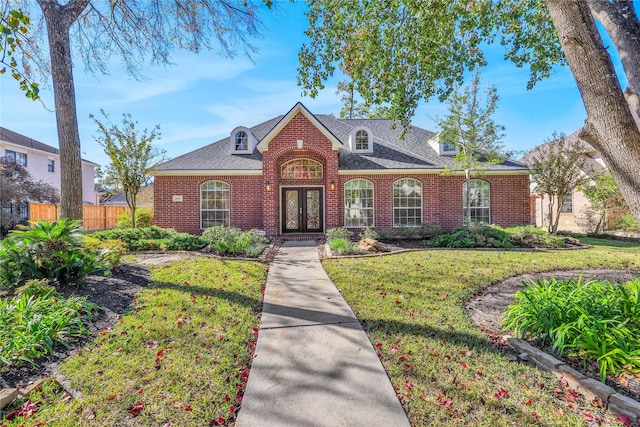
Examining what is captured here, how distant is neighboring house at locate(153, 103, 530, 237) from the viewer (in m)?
13.9

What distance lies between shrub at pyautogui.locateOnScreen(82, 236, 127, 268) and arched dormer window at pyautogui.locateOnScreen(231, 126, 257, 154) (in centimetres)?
935

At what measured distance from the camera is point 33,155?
2509 centimetres

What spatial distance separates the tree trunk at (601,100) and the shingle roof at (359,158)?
10188mm

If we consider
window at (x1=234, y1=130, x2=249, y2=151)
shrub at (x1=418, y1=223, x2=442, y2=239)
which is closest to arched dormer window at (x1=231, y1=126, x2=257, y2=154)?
window at (x1=234, y1=130, x2=249, y2=151)

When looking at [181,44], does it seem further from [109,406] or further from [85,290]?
[109,406]

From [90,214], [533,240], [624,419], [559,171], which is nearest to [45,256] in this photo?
[624,419]

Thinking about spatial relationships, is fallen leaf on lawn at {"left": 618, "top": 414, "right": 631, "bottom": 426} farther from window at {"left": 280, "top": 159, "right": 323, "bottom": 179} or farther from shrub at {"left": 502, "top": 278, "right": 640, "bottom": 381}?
window at {"left": 280, "top": 159, "right": 323, "bottom": 179}

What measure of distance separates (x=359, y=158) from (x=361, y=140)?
3.98ft

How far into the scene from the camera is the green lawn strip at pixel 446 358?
2.48 meters

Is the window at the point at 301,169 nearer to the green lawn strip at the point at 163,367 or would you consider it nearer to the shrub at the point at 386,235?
the shrub at the point at 386,235

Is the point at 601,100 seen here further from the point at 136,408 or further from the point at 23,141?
the point at 23,141

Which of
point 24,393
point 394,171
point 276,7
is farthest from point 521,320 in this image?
point 394,171

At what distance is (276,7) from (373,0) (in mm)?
2074

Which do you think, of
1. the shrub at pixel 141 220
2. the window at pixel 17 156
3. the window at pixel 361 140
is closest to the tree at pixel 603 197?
the window at pixel 361 140
